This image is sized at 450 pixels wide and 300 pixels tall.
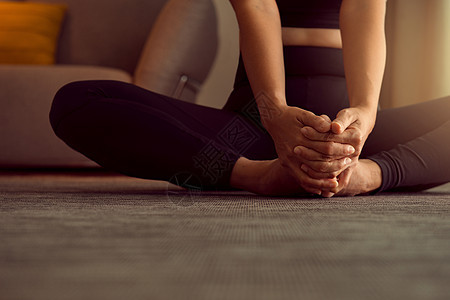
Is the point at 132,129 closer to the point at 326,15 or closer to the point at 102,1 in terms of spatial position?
the point at 326,15

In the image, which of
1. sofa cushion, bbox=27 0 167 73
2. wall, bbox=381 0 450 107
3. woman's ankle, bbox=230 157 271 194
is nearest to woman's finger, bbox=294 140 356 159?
woman's ankle, bbox=230 157 271 194

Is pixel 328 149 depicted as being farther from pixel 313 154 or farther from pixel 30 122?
pixel 30 122

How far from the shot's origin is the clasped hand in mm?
754

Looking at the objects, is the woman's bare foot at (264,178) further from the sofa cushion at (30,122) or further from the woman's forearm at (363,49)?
the sofa cushion at (30,122)

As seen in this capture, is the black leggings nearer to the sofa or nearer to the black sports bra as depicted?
the black sports bra

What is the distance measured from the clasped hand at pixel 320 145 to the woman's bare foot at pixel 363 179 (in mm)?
37

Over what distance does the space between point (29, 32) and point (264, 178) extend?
5.21ft

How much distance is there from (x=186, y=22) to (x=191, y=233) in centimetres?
137

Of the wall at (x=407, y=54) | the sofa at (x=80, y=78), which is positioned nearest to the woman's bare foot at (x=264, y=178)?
the sofa at (x=80, y=78)

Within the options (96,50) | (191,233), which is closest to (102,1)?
(96,50)

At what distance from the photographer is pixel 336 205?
74cm

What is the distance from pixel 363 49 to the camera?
3.01ft

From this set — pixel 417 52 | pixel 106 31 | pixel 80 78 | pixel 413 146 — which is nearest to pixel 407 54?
pixel 417 52

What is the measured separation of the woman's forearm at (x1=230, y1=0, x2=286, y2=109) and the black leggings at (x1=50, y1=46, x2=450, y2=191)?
107 millimetres
